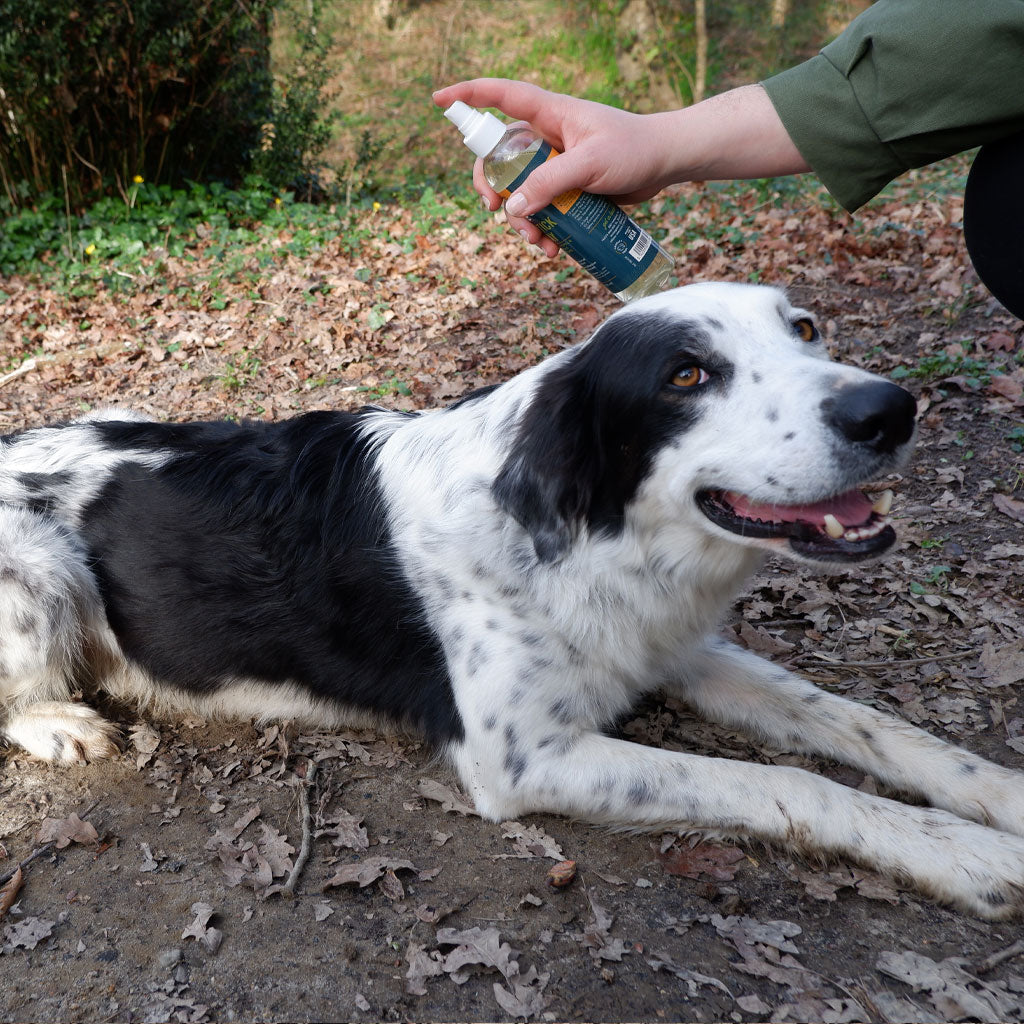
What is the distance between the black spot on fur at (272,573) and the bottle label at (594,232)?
3.19 feet

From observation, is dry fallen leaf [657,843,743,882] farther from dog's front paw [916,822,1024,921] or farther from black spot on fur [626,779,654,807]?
dog's front paw [916,822,1024,921]

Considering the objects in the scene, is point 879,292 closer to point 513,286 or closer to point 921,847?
point 513,286

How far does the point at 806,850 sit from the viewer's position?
8.66ft

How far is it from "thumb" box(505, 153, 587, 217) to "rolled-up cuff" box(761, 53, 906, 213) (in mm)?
721

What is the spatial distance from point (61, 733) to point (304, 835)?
43.7 inches

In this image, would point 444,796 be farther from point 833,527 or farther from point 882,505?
point 882,505

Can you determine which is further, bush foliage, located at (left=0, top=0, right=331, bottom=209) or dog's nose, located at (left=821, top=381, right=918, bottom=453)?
bush foliage, located at (left=0, top=0, right=331, bottom=209)

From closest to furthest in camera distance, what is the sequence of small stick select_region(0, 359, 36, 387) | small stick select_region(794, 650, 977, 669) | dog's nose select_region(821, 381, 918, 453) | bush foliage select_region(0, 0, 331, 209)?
dog's nose select_region(821, 381, 918, 453)
small stick select_region(794, 650, 977, 669)
small stick select_region(0, 359, 36, 387)
bush foliage select_region(0, 0, 331, 209)

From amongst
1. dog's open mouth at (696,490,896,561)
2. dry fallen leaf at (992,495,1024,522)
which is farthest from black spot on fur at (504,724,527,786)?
dry fallen leaf at (992,495,1024,522)

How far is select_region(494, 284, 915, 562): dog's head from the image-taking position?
2.33 m

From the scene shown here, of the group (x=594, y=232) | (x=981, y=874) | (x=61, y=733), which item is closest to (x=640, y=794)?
→ (x=981, y=874)

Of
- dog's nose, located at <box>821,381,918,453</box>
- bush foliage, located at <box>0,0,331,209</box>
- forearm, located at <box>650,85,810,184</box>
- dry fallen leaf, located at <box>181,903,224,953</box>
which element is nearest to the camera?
dog's nose, located at <box>821,381,918,453</box>

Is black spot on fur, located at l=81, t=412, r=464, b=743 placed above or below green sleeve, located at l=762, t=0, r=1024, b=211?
below

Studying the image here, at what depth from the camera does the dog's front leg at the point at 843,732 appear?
2.74m
